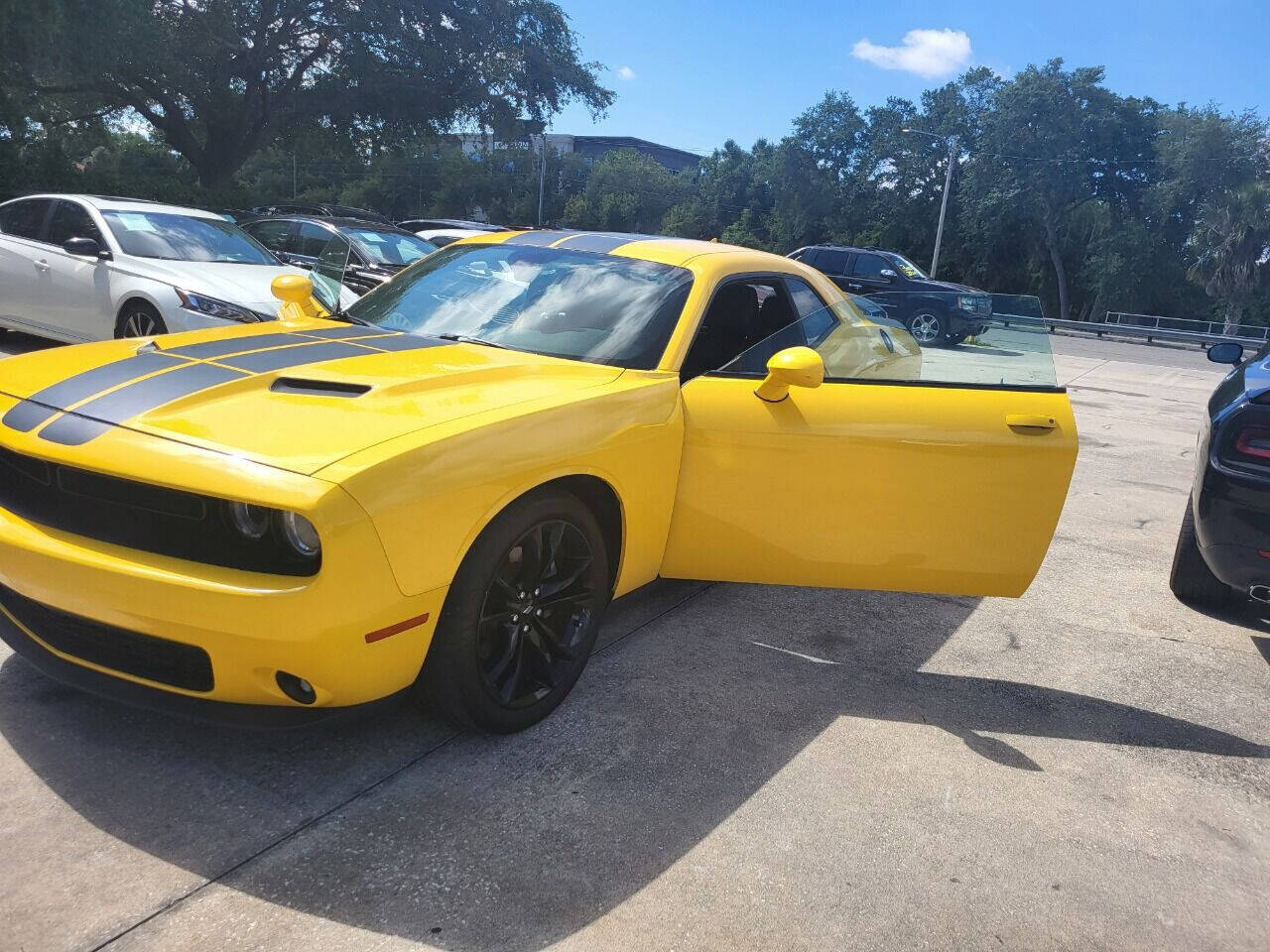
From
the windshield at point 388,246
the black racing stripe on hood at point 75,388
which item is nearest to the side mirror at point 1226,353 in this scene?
the black racing stripe on hood at point 75,388

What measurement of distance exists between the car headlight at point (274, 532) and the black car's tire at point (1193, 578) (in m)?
4.10

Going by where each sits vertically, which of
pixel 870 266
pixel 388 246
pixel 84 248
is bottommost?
pixel 84 248

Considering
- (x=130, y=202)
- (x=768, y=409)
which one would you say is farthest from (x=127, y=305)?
(x=768, y=409)

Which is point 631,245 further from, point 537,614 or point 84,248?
point 84,248

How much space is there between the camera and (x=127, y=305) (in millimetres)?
7676

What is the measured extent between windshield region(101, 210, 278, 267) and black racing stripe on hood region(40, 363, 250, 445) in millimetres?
5805

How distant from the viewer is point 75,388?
284 centimetres

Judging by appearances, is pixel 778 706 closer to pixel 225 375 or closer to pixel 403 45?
pixel 225 375

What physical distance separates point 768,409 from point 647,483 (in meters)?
0.52

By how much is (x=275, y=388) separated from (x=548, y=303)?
1.26 m

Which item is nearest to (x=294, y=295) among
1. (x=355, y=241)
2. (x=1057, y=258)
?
(x=355, y=241)

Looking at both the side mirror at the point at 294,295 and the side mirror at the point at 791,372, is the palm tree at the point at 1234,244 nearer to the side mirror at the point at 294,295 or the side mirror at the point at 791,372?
the side mirror at the point at 791,372

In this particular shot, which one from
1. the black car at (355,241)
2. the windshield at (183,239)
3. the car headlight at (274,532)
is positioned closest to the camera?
the car headlight at (274,532)

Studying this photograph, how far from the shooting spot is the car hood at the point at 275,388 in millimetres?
2547
